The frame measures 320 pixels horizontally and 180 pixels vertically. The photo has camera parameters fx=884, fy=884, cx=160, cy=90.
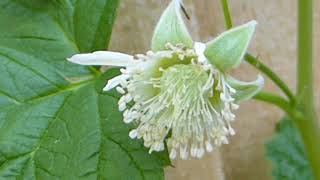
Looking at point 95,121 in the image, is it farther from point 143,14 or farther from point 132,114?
point 143,14

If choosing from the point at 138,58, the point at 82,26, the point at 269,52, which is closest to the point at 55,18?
the point at 82,26

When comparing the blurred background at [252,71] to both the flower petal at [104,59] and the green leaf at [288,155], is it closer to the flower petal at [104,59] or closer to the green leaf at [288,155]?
the green leaf at [288,155]

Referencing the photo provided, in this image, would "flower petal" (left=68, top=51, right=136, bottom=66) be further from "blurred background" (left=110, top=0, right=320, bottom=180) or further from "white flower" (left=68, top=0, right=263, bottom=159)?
"blurred background" (left=110, top=0, right=320, bottom=180)

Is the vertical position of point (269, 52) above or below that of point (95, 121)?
above

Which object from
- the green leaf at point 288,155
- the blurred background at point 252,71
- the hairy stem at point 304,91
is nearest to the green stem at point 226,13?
the hairy stem at point 304,91

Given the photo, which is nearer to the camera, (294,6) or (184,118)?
(184,118)

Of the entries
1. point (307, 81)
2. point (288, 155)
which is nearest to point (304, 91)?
point (307, 81)
